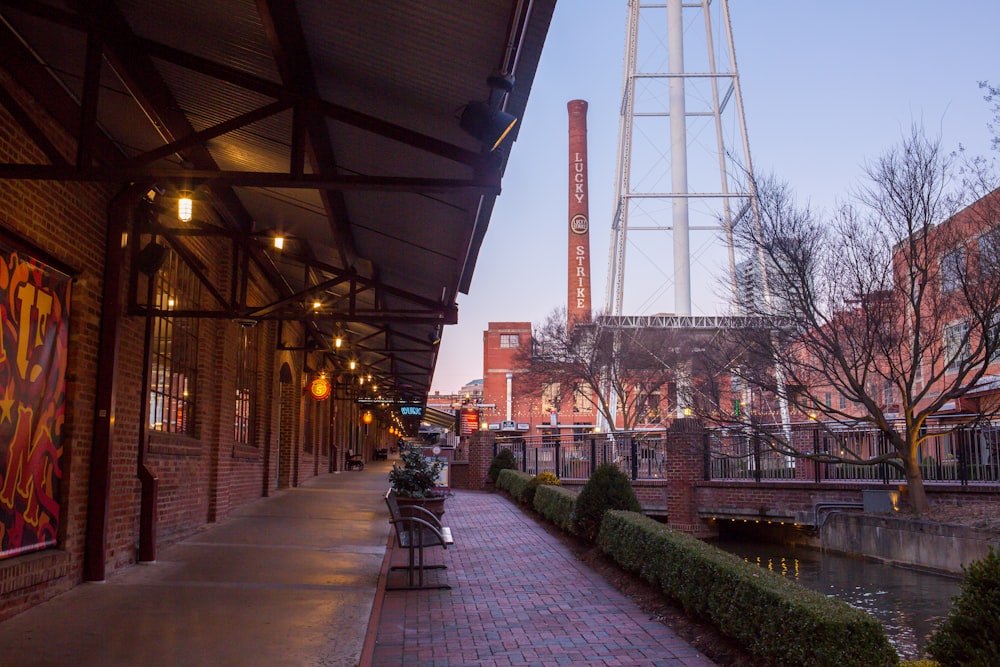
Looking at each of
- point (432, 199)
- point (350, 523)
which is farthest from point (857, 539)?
point (432, 199)

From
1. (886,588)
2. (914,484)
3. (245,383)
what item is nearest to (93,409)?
(245,383)

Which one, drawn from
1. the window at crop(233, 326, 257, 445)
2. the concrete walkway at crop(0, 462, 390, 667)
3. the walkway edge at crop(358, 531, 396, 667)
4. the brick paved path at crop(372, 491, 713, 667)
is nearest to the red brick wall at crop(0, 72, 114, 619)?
the concrete walkway at crop(0, 462, 390, 667)

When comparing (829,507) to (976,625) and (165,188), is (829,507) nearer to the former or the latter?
(165,188)

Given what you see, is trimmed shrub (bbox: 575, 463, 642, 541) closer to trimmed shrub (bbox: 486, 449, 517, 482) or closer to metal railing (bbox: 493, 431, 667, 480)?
metal railing (bbox: 493, 431, 667, 480)

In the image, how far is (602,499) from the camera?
45.4ft

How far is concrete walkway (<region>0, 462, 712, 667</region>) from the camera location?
23.1 ft

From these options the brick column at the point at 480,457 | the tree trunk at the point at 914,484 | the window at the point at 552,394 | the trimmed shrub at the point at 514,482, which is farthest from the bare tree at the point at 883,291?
the window at the point at 552,394

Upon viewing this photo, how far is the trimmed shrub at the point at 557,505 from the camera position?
1537cm

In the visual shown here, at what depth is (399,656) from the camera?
732 cm

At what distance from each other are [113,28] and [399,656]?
5541 millimetres

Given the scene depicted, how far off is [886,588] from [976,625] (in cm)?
936

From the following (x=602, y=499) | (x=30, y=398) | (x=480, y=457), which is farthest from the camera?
(x=480, y=457)

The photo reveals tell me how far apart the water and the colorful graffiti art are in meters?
7.50

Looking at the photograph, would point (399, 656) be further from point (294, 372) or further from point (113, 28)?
point (294, 372)
